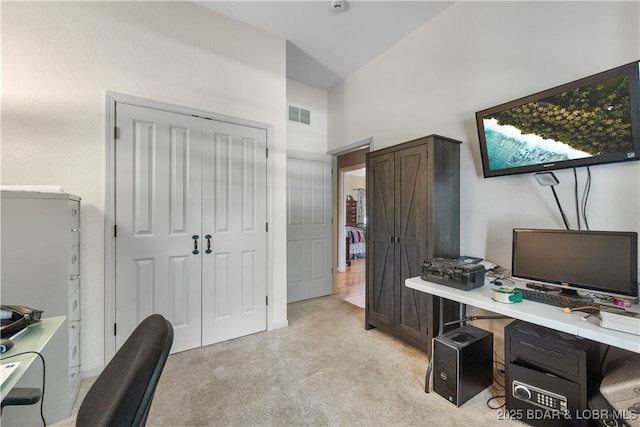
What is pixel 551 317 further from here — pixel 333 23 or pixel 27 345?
pixel 333 23

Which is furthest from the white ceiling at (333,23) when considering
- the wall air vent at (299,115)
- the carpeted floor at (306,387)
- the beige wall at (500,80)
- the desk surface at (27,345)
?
the carpeted floor at (306,387)

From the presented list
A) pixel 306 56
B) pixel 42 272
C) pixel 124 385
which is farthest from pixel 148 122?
pixel 124 385

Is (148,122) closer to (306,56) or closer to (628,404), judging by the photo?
(306,56)

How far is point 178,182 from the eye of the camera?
248 cm

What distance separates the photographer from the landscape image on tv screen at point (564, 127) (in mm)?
1571

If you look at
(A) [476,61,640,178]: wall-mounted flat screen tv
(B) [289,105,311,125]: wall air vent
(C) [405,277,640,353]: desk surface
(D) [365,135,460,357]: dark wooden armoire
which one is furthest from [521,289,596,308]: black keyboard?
(B) [289,105,311,125]: wall air vent

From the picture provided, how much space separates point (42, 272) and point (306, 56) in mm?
3301

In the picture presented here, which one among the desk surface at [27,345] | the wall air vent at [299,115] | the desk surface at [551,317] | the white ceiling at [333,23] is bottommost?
the desk surface at [551,317]

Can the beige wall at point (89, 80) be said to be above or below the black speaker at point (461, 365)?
above

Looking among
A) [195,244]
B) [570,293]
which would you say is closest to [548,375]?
[570,293]

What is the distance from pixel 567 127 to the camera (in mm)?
1783

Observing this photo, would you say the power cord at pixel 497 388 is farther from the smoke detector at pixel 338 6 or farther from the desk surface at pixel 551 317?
the smoke detector at pixel 338 6

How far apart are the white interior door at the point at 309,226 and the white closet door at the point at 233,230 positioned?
1027 millimetres

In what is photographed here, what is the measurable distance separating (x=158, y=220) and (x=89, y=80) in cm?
120
